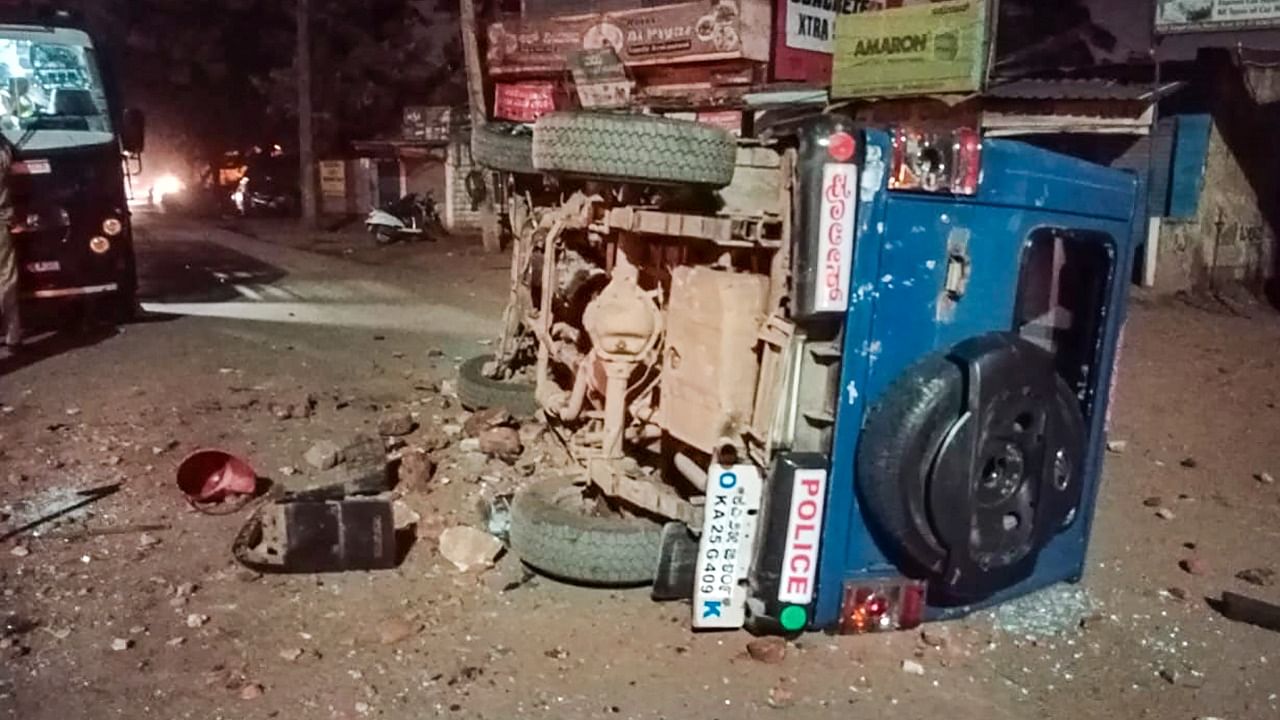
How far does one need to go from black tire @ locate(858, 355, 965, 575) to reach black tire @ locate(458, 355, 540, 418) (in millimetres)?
3029

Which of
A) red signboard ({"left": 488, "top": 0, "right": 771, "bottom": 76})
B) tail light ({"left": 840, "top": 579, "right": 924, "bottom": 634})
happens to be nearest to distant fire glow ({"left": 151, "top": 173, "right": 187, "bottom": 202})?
red signboard ({"left": 488, "top": 0, "right": 771, "bottom": 76})

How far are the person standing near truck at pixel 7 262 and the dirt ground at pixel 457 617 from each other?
1.17 m

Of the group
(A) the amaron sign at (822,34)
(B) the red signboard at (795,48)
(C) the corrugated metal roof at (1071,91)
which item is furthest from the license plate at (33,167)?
(B) the red signboard at (795,48)

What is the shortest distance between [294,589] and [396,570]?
1.39 feet

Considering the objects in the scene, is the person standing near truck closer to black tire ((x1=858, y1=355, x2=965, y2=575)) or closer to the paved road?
the paved road

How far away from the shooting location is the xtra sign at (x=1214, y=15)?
47.3 feet

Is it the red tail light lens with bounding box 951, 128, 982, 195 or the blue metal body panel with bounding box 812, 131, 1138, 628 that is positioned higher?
the red tail light lens with bounding box 951, 128, 982, 195

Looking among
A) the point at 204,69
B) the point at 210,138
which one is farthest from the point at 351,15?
the point at 210,138

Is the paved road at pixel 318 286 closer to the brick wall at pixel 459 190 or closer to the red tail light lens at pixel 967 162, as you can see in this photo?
the brick wall at pixel 459 190

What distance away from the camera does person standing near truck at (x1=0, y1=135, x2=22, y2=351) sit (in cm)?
828

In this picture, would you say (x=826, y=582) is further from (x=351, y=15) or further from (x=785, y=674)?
(x=351, y=15)

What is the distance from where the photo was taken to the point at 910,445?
11.7 ft

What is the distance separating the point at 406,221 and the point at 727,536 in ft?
58.5

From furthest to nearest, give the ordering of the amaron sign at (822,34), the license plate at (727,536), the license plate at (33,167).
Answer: the amaron sign at (822,34) → the license plate at (33,167) → the license plate at (727,536)
